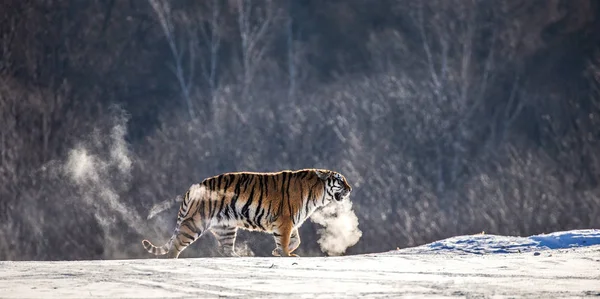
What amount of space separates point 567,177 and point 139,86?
36.8ft

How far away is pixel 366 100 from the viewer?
29.3m

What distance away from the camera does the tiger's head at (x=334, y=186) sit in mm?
12031

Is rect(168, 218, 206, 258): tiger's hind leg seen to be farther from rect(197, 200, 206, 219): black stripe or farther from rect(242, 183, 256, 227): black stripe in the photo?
rect(242, 183, 256, 227): black stripe

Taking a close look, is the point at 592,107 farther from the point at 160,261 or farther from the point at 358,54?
the point at 160,261

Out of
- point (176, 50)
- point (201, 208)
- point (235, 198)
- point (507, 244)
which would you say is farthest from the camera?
point (176, 50)

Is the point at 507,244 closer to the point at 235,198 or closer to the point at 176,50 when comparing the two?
the point at 235,198

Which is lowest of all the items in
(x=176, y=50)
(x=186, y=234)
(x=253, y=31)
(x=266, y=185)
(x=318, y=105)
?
(x=186, y=234)

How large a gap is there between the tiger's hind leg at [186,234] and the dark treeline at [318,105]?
13.3 meters

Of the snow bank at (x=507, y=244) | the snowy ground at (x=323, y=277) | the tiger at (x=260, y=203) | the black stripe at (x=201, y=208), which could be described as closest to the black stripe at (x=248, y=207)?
the tiger at (x=260, y=203)

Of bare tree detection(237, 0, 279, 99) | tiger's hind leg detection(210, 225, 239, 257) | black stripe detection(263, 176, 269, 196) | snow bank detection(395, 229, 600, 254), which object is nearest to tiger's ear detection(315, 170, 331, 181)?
black stripe detection(263, 176, 269, 196)

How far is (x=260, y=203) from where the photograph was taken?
471 inches

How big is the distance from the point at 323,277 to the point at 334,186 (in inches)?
166

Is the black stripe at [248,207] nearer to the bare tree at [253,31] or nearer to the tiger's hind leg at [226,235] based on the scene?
the tiger's hind leg at [226,235]

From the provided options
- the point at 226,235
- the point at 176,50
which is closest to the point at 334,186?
the point at 226,235
